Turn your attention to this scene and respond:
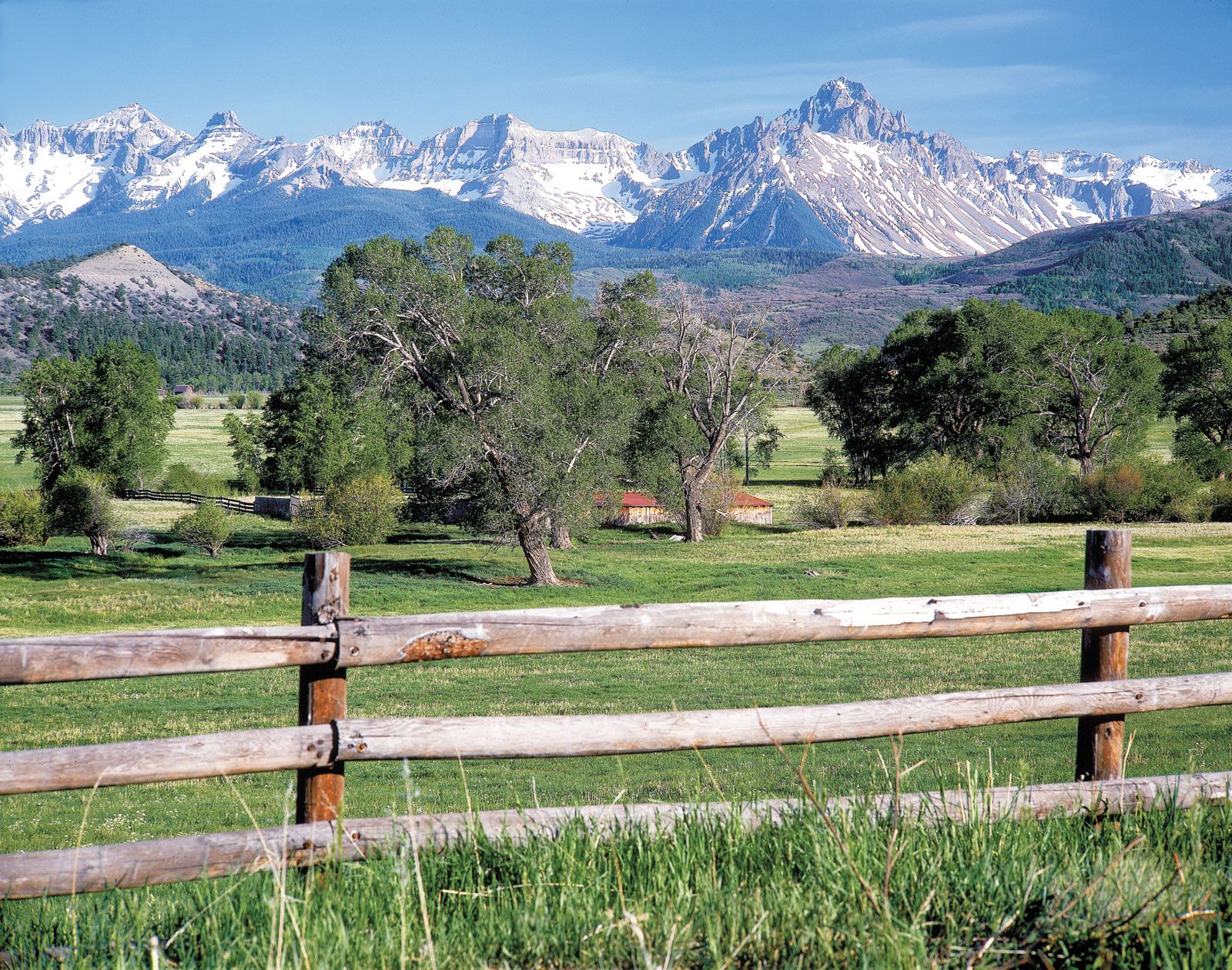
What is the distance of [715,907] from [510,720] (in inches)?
59.5

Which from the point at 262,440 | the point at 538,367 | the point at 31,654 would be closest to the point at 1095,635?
the point at 31,654

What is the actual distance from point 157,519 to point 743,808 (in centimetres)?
6958

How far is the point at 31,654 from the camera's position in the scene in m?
3.86

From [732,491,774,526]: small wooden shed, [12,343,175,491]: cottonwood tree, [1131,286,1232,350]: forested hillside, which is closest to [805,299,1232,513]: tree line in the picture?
[732,491,774,526]: small wooden shed

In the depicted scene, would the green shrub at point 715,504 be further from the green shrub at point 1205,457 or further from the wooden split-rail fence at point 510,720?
the wooden split-rail fence at point 510,720

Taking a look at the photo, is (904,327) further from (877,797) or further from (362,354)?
(877,797)

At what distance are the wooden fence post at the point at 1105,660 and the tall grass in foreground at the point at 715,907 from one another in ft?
4.02

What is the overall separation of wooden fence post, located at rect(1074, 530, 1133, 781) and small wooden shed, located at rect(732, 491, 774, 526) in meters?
59.5

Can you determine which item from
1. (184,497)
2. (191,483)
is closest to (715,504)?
(184,497)

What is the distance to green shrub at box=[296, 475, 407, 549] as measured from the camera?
52.6 meters

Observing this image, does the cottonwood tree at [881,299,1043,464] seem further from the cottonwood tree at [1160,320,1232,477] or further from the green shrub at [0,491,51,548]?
the green shrub at [0,491,51,548]

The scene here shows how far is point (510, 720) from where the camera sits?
4.39 m

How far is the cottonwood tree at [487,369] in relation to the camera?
34.8m

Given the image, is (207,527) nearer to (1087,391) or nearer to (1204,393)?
(1087,391)
